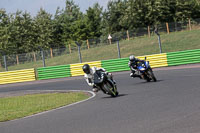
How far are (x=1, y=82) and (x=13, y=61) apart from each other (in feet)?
5.66

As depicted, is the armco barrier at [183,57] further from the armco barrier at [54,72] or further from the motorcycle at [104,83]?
the motorcycle at [104,83]

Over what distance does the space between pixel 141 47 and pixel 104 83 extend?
25052mm

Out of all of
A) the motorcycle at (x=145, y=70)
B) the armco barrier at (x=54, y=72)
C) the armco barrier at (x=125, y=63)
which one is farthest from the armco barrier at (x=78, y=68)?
the motorcycle at (x=145, y=70)

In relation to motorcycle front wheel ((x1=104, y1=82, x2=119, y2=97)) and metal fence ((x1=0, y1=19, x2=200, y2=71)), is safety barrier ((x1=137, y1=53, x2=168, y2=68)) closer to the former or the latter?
metal fence ((x1=0, y1=19, x2=200, y2=71))

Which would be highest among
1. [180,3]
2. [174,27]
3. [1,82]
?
[180,3]

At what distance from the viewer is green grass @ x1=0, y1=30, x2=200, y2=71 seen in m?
34.8

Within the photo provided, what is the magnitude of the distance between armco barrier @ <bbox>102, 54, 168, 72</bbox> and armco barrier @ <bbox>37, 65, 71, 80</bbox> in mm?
2782

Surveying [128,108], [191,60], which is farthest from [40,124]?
[191,60]

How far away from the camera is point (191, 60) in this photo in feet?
80.5

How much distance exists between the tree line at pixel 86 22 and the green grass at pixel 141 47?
11.3 meters

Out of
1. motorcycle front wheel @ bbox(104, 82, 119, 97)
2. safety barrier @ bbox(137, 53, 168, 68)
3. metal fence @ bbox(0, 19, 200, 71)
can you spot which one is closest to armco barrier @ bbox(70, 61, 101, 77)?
metal fence @ bbox(0, 19, 200, 71)

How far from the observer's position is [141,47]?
38.3 meters

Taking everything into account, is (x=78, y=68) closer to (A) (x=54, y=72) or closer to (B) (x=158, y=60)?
(A) (x=54, y=72)

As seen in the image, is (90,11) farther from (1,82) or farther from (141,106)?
(141,106)
